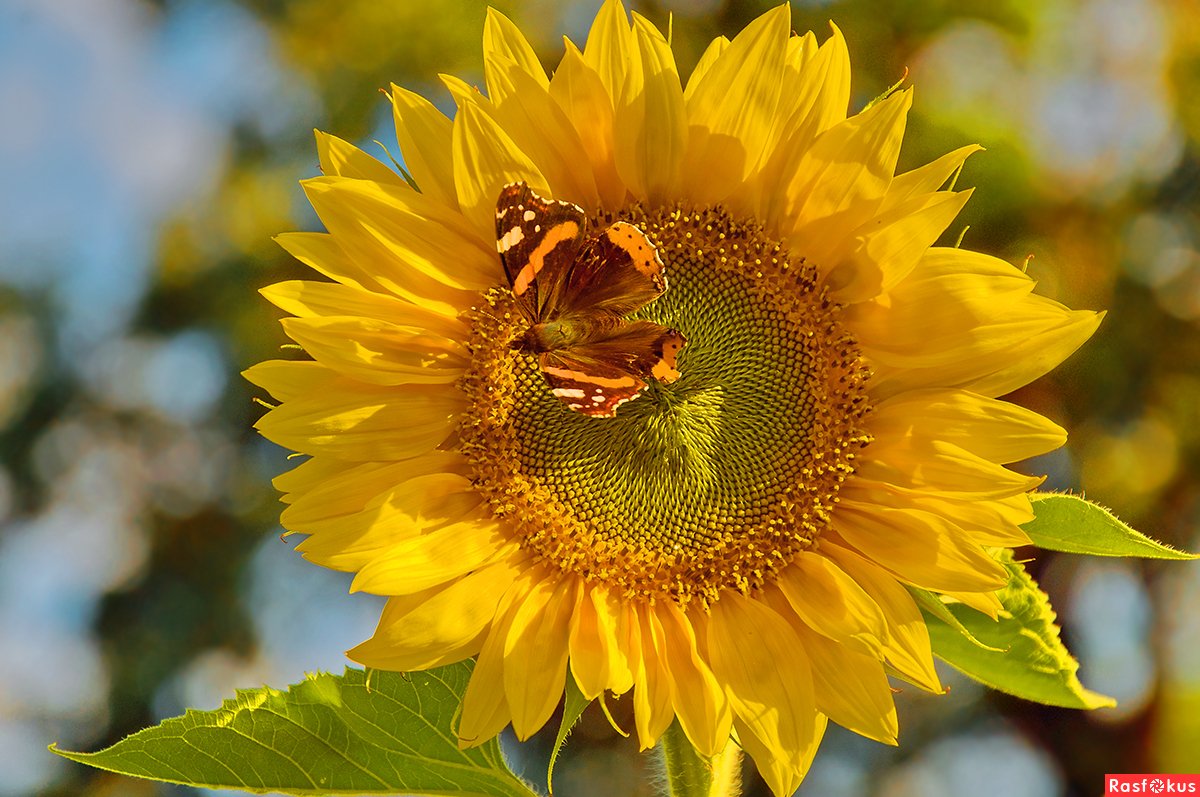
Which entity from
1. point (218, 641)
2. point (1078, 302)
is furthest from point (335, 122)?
point (1078, 302)

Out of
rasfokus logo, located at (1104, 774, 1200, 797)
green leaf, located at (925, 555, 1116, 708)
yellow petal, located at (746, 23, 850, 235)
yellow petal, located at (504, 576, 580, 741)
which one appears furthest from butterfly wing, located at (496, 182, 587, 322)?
rasfokus logo, located at (1104, 774, 1200, 797)

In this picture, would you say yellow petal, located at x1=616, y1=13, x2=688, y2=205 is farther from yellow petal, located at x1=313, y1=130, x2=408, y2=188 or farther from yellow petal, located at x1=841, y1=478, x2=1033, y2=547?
yellow petal, located at x1=841, y1=478, x2=1033, y2=547

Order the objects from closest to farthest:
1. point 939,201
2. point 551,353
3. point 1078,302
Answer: point 939,201 < point 551,353 < point 1078,302

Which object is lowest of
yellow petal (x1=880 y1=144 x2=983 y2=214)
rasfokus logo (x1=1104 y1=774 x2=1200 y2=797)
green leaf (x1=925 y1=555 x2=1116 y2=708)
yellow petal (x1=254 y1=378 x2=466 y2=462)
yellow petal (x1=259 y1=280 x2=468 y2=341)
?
rasfokus logo (x1=1104 y1=774 x2=1200 y2=797)

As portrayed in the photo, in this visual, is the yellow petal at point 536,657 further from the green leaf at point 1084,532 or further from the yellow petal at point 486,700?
the green leaf at point 1084,532

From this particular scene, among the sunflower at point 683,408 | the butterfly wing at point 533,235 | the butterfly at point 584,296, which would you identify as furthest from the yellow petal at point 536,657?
the butterfly wing at point 533,235

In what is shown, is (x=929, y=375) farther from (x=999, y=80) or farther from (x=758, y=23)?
(x=999, y=80)
